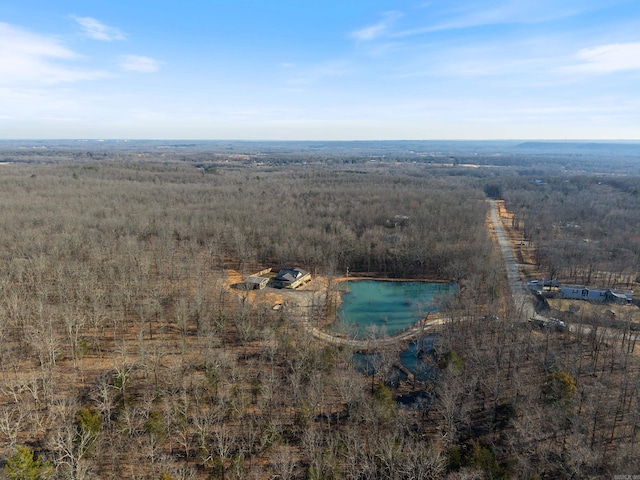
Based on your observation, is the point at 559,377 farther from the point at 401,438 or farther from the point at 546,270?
the point at 546,270

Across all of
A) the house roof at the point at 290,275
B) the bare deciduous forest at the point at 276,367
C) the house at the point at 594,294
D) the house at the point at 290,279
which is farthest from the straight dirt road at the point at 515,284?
the house roof at the point at 290,275

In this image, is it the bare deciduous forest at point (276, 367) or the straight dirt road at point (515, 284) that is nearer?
the bare deciduous forest at point (276, 367)

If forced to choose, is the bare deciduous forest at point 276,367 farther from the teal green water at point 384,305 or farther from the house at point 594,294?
the house at point 594,294

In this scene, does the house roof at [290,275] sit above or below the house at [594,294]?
above

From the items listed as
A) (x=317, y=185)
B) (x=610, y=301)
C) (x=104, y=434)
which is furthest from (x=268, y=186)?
(x=104, y=434)

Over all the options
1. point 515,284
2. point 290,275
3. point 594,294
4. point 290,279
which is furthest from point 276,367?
point 594,294
